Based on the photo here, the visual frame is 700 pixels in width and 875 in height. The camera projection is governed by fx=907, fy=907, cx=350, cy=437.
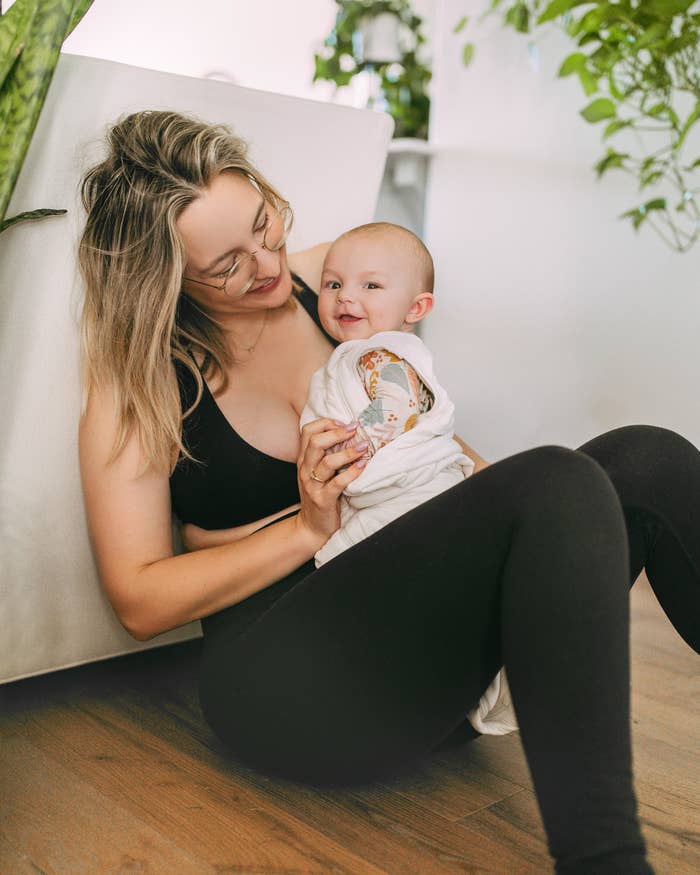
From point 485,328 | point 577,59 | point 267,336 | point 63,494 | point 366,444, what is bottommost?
point 63,494

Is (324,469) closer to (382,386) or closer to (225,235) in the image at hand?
(382,386)

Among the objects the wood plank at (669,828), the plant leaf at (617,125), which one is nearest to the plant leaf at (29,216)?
the wood plank at (669,828)

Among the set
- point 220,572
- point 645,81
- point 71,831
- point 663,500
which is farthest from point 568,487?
point 645,81

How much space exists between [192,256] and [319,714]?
0.53m

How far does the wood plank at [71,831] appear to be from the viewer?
92cm

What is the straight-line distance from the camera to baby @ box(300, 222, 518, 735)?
0.98 m

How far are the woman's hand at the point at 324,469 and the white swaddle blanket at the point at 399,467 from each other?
0.6 inches

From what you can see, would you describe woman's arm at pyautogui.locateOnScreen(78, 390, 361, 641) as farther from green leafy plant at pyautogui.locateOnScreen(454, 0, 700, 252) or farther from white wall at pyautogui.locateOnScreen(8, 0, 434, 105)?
white wall at pyautogui.locateOnScreen(8, 0, 434, 105)

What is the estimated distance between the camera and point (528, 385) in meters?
2.54

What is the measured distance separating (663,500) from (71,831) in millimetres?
747

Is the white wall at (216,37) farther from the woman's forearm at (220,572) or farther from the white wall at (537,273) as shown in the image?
the woman's forearm at (220,572)

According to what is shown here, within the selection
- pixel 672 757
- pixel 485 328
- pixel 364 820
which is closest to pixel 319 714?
pixel 364 820

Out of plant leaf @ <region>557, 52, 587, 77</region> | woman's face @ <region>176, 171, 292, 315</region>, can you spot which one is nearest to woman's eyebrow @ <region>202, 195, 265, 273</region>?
woman's face @ <region>176, 171, 292, 315</region>

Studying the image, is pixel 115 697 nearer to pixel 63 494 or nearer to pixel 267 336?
pixel 63 494
